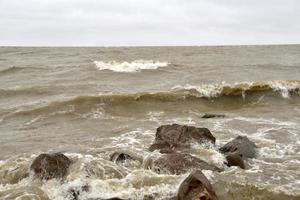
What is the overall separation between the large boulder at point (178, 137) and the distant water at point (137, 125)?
11.7 inches

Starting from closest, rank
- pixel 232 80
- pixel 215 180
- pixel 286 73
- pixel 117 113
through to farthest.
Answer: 1. pixel 215 180
2. pixel 117 113
3. pixel 232 80
4. pixel 286 73

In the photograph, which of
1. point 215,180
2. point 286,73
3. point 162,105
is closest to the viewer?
point 215,180

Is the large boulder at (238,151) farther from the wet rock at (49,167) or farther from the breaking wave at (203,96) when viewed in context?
the breaking wave at (203,96)

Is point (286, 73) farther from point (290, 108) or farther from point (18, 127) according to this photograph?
point (18, 127)

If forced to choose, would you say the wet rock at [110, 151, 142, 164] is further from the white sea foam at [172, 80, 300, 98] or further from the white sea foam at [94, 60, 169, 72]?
the white sea foam at [94, 60, 169, 72]

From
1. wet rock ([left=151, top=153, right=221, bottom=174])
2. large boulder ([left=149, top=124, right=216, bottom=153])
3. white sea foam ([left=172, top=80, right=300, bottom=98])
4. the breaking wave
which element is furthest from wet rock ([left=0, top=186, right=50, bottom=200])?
white sea foam ([left=172, top=80, right=300, bottom=98])

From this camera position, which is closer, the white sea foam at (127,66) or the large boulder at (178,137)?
the large boulder at (178,137)

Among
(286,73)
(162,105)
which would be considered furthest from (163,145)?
(286,73)

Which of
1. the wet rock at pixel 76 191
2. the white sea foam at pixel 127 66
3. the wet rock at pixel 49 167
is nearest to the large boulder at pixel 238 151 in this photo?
the wet rock at pixel 76 191

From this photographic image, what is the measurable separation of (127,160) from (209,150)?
1.63 m

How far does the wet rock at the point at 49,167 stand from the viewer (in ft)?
24.6

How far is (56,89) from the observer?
778 inches

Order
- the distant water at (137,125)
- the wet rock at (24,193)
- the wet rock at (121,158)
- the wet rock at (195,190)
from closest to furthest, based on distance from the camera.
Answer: the wet rock at (195,190)
the wet rock at (24,193)
the distant water at (137,125)
the wet rock at (121,158)

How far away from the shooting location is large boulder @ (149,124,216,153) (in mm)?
9148
